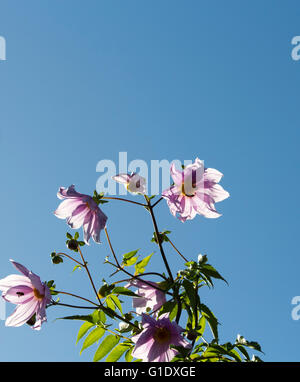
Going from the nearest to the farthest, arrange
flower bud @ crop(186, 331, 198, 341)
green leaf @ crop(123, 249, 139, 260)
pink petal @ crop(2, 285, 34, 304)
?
flower bud @ crop(186, 331, 198, 341), pink petal @ crop(2, 285, 34, 304), green leaf @ crop(123, 249, 139, 260)

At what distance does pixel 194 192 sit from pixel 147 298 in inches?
19.5

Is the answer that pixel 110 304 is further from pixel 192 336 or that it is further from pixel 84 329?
pixel 192 336

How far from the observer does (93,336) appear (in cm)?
200

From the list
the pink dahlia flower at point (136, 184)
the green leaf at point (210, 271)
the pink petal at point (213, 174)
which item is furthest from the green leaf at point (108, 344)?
the pink petal at point (213, 174)

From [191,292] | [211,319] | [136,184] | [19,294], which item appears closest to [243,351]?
[211,319]

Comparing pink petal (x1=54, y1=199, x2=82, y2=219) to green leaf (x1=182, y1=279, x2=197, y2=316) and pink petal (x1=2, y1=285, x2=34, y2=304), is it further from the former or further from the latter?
green leaf (x1=182, y1=279, x2=197, y2=316)

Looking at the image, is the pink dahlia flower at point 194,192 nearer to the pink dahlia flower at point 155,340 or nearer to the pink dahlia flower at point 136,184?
the pink dahlia flower at point 136,184

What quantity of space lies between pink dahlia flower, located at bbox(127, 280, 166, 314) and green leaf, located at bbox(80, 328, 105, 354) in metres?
0.18

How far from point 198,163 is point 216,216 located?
0.81 feet

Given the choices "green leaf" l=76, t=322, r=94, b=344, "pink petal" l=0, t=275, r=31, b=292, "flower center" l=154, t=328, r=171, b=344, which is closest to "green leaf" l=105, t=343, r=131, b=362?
"green leaf" l=76, t=322, r=94, b=344

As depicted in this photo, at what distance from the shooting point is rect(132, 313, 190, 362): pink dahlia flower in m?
1.74

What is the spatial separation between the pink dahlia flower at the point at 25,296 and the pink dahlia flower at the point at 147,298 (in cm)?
39

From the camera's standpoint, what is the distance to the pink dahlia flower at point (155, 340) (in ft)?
5.70
